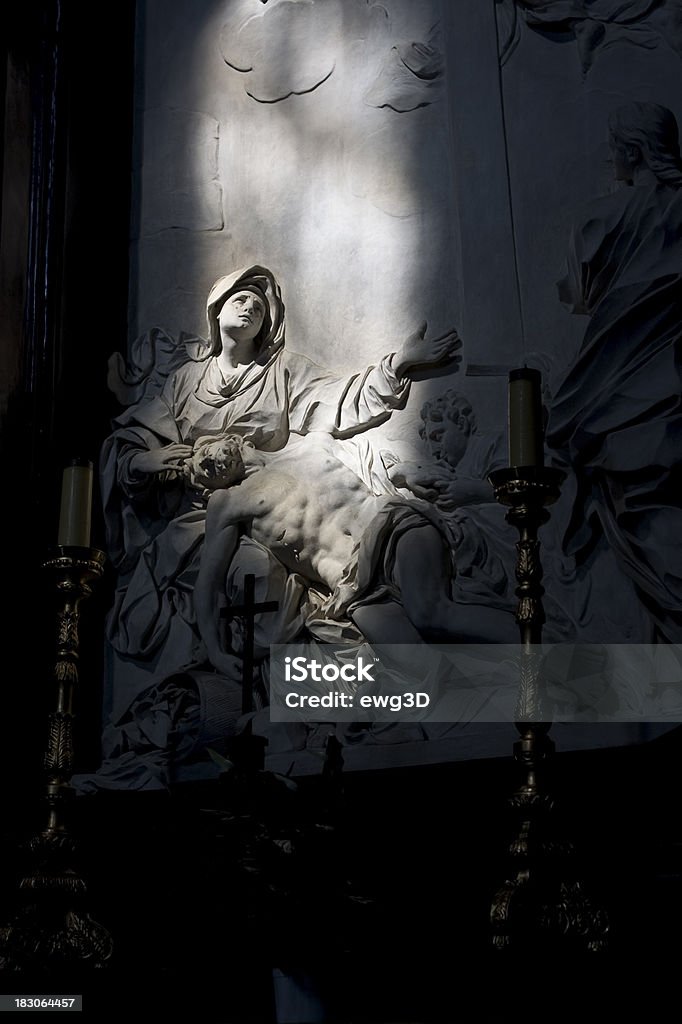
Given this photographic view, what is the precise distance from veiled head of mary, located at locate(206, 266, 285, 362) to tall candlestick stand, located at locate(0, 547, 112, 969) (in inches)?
91.9

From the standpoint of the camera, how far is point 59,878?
3.23 m

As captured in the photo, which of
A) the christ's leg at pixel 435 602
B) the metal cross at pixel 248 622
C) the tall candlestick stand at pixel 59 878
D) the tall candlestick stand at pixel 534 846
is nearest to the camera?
the tall candlestick stand at pixel 534 846

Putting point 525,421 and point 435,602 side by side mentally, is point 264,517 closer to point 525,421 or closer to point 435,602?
point 435,602

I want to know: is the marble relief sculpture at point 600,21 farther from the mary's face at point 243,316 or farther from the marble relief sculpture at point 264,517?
the mary's face at point 243,316

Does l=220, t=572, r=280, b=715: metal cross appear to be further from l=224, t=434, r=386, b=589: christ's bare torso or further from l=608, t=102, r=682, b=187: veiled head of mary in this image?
l=608, t=102, r=682, b=187: veiled head of mary

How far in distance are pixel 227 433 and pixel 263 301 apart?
2.13 ft

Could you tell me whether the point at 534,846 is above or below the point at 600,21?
below

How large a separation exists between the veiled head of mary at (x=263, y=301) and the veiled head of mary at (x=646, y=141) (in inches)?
63.4

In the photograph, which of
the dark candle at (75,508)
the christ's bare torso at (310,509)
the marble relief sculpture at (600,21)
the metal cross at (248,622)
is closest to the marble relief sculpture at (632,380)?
the marble relief sculpture at (600,21)

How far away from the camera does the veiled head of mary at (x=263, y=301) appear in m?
5.52

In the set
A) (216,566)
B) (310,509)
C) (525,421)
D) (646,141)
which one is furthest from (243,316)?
(525,421)

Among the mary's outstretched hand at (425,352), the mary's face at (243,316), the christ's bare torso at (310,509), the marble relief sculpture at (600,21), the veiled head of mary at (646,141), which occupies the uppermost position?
the marble relief sculpture at (600,21)

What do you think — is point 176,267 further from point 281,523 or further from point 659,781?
point 659,781

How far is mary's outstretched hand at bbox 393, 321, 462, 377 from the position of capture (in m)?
5.03
